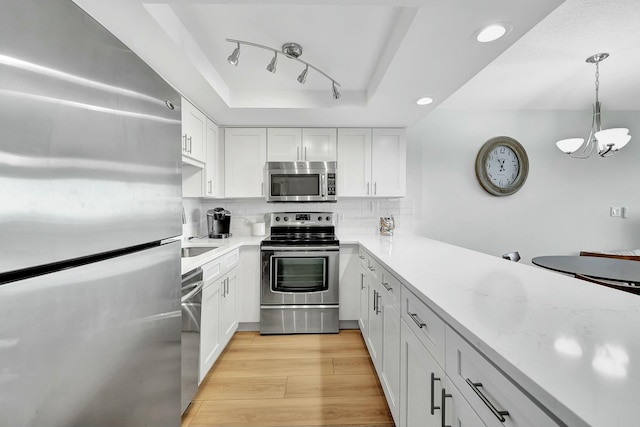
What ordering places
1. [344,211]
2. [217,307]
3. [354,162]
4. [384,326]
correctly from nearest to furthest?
[384,326] < [217,307] < [354,162] < [344,211]

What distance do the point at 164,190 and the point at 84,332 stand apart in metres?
0.45

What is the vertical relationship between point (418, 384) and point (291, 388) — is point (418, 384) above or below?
above

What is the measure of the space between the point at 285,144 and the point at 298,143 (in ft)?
0.50

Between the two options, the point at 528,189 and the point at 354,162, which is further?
the point at 528,189

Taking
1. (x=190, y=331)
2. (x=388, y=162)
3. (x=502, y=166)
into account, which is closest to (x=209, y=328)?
(x=190, y=331)

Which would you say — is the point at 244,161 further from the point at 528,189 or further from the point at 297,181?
the point at 528,189

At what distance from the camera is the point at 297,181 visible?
10.1ft

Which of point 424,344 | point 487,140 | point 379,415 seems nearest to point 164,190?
point 424,344

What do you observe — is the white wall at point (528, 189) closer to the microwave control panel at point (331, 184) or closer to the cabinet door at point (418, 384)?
the microwave control panel at point (331, 184)

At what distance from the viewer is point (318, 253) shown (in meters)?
2.78

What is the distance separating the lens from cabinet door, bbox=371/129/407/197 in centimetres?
322

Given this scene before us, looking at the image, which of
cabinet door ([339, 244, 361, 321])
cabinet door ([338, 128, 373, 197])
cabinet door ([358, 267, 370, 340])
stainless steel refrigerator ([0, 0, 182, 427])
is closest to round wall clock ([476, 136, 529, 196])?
cabinet door ([338, 128, 373, 197])

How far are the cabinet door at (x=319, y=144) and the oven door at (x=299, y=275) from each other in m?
1.09

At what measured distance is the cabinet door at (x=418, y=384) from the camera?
0.96m
